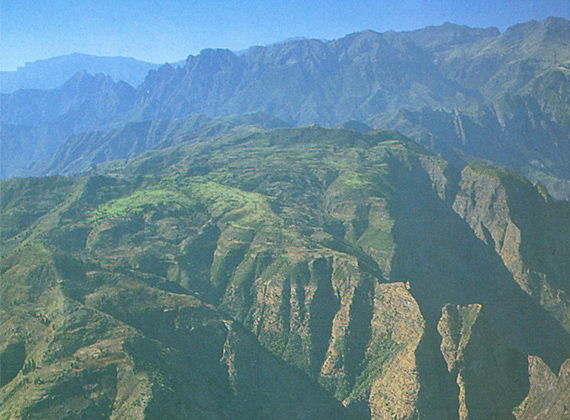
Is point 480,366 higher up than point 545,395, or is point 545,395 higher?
point 545,395

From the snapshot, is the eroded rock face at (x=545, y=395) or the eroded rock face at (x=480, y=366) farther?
the eroded rock face at (x=480, y=366)

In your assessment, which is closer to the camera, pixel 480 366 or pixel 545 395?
pixel 545 395

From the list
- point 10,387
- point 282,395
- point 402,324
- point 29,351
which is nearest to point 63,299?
point 29,351

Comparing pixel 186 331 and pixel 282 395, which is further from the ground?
pixel 186 331

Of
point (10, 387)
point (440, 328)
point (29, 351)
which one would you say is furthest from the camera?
point (440, 328)

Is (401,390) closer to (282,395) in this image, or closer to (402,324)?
(402,324)

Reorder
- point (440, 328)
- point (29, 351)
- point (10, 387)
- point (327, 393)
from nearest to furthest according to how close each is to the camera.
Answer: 1. point (10, 387)
2. point (29, 351)
3. point (440, 328)
4. point (327, 393)

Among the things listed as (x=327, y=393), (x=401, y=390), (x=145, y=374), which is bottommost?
(x=327, y=393)

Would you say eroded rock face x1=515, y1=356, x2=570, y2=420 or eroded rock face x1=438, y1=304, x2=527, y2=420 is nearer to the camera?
eroded rock face x1=515, y1=356, x2=570, y2=420

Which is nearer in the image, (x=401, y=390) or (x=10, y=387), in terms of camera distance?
(x=10, y=387)
